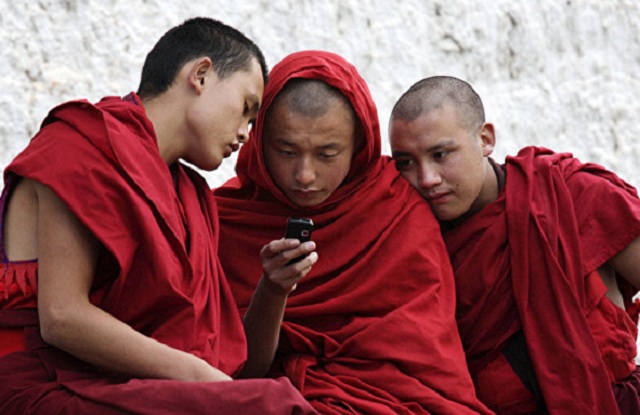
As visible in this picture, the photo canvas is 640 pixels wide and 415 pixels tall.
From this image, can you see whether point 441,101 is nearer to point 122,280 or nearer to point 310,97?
point 310,97

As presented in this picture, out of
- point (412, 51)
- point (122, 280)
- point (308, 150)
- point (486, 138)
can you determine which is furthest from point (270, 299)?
point (412, 51)

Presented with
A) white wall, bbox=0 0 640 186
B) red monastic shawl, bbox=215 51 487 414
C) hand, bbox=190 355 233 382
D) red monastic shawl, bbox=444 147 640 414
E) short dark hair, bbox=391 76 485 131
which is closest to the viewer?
hand, bbox=190 355 233 382

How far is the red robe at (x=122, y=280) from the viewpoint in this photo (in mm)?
1932

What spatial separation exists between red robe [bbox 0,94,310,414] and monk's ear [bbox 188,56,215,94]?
0.14 metres

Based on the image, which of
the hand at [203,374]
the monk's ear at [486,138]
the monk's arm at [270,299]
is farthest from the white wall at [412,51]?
the hand at [203,374]

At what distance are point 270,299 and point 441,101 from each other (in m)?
0.76

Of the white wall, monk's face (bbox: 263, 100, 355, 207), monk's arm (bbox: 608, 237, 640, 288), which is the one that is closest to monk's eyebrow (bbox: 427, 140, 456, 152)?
monk's face (bbox: 263, 100, 355, 207)

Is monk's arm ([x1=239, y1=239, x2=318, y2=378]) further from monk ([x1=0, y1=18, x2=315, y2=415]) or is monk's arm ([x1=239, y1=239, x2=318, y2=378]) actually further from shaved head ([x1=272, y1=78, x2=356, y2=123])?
shaved head ([x1=272, y1=78, x2=356, y2=123])

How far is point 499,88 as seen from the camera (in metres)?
4.79

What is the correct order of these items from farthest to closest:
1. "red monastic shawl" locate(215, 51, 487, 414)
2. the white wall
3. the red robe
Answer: the white wall → "red monastic shawl" locate(215, 51, 487, 414) → the red robe

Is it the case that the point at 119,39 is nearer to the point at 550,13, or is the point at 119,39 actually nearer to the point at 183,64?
the point at 183,64

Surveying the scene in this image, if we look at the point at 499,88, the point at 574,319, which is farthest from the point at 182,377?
the point at 499,88

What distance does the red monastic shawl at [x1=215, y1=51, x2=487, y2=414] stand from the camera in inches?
97.3

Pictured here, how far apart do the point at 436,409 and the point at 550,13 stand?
9.99 ft
